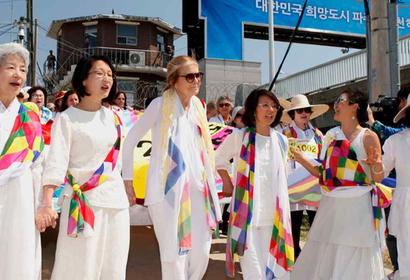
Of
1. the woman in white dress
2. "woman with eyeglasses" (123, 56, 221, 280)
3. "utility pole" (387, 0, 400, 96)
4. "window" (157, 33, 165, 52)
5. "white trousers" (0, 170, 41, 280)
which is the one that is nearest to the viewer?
"white trousers" (0, 170, 41, 280)

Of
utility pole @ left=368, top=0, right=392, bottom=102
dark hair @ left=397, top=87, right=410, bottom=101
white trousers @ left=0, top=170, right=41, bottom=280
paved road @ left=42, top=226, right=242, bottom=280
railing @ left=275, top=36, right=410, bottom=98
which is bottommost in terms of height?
paved road @ left=42, top=226, right=242, bottom=280

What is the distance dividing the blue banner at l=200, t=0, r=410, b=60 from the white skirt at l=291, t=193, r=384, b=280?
1504cm

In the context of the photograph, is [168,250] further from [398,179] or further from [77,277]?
[398,179]

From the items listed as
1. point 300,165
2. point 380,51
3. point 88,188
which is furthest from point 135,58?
point 88,188

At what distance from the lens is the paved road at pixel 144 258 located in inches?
199

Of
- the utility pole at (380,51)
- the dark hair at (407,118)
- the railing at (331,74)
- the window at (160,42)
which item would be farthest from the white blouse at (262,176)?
the window at (160,42)

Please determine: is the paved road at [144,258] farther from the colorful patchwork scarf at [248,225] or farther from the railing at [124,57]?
the railing at [124,57]

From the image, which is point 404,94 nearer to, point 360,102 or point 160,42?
point 360,102

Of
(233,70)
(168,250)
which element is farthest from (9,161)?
(233,70)

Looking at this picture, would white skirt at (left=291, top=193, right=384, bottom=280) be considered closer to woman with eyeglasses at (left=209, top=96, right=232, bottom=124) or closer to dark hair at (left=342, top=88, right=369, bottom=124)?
dark hair at (left=342, top=88, right=369, bottom=124)

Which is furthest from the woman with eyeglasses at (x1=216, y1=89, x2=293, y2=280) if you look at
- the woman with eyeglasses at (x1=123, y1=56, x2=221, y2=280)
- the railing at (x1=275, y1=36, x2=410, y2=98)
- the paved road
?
the railing at (x1=275, y1=36, x2=410, y2=98)

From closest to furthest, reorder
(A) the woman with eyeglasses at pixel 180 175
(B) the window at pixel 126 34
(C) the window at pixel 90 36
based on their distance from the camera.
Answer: (A) the woman with eyeglasses at pixel 180 175
(B) the window at pixel 126 34
(C) the window at pixel 90 36

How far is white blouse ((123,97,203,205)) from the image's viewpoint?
3105 mm

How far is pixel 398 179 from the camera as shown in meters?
3.66
